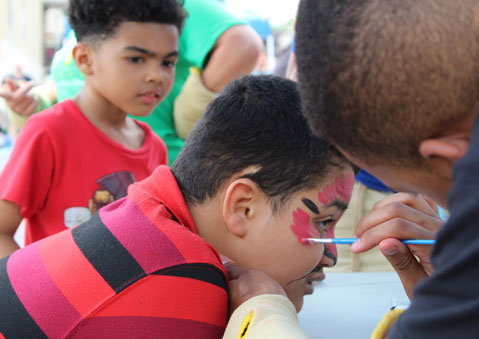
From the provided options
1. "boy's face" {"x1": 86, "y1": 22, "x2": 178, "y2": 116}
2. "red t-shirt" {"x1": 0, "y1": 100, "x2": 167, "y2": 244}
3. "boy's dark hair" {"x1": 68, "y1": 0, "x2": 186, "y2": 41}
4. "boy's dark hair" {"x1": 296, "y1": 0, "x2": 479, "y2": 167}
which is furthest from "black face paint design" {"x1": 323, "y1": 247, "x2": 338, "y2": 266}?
"boy's dark hair" {"x1": 68, "y1": 0, "x2": 186, "y2": 41}

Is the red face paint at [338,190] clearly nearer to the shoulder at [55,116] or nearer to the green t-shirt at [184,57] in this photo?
the shoulder at [55,116]

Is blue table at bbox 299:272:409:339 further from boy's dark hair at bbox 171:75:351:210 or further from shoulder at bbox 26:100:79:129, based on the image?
shoulder at bbox 26:100:79:129

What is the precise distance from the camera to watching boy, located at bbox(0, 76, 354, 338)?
81 centimetres

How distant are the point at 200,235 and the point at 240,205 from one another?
3.9 inches

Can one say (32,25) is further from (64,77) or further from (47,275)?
(47,275)

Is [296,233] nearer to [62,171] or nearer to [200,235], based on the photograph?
[200,235]

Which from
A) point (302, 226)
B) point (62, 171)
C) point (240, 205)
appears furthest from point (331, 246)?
point (62, 171)

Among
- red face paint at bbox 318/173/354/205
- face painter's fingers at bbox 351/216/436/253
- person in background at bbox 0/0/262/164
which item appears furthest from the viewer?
person in background at bbox 0/0/262/164

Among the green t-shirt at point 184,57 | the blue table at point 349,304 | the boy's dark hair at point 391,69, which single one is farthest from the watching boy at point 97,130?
the boy's dark hair at point 391,69

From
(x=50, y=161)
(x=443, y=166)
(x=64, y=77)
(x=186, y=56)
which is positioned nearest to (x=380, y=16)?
(x=443, y=166)

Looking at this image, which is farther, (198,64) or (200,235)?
(198,64)

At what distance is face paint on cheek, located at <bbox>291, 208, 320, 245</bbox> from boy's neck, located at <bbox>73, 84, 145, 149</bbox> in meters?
0.79

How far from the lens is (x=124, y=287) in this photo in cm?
81

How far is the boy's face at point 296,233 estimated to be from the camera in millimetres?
990
